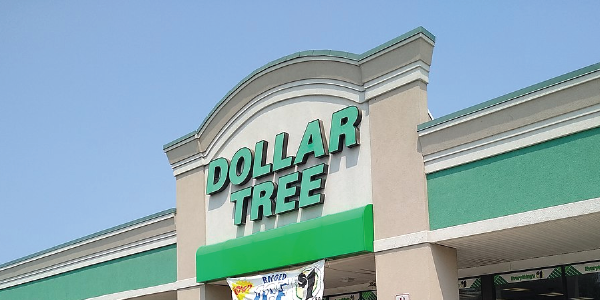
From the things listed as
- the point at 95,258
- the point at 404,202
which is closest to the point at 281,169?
the point at 404,202

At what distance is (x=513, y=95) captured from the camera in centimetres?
1506

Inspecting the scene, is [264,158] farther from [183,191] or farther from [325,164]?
[183,191]

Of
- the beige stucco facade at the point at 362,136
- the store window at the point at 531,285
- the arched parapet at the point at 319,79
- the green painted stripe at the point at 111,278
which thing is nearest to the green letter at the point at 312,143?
the beige stucco facade at the point at 362,136

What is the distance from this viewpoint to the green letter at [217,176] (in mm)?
20719

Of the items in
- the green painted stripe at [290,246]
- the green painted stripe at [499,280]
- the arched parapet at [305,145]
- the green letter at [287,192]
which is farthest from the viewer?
the green painted stripe at [499,280]

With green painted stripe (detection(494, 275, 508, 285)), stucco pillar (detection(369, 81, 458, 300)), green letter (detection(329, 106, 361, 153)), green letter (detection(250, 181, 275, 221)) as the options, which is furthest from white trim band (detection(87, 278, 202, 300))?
green painted stripe (detection(494, 275, 508, 285))

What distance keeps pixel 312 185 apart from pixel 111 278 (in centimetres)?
893

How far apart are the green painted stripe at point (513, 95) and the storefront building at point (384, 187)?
3 cm

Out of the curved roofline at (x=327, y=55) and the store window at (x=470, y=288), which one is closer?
the curved roofline at (x=327, y=55)

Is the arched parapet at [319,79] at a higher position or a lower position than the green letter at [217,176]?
higher

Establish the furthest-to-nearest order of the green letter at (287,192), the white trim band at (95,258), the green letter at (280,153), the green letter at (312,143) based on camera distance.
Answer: the white trim band at (95,258) → the green letter at (280,153) → the green letter at (287,192) → the green letter at (312,143)

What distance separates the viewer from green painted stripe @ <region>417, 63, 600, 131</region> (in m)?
14.1

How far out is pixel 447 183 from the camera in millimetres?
15984

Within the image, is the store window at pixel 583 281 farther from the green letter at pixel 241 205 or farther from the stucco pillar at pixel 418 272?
the green letter at pixel 241 205
